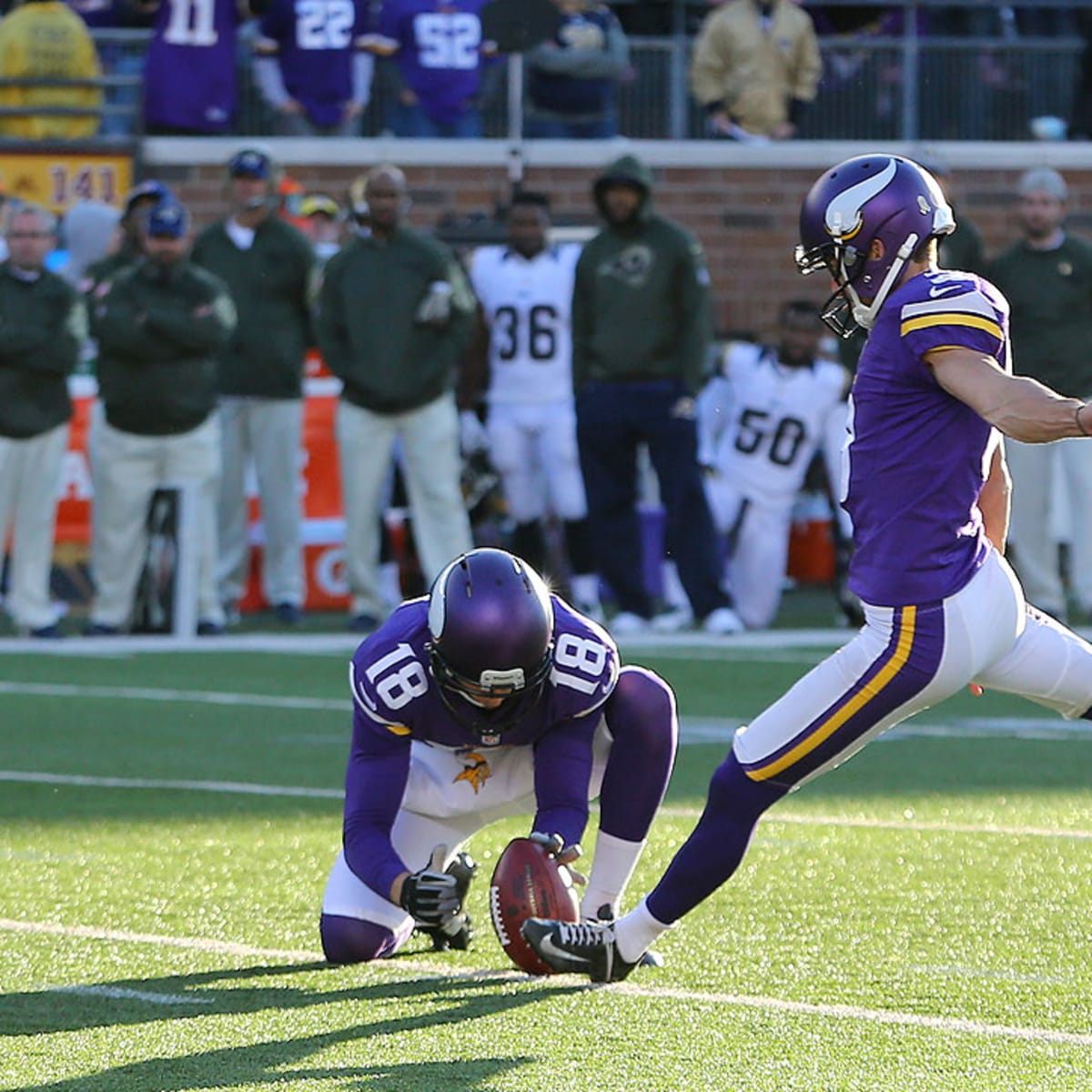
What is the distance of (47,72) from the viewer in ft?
48.0

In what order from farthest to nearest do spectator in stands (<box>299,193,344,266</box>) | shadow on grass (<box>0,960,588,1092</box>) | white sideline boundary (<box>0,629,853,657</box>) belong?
spectator in stands (<box>299,193,344,266</box>)
white sideline boundary (<box>0,629,853,657</box>)
shadow on grass (<box>0,960,588,1092</box>)

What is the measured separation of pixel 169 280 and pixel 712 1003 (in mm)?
7396

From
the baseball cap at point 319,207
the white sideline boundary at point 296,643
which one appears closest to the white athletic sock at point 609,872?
the white sideline boundary at point 296,643

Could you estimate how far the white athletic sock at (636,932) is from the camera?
15.7ft

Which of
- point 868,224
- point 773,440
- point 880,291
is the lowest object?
point 773,440

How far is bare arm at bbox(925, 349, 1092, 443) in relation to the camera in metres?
4.33

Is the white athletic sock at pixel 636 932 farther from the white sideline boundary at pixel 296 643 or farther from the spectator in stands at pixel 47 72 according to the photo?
the spectator in stands at pixel 47 72

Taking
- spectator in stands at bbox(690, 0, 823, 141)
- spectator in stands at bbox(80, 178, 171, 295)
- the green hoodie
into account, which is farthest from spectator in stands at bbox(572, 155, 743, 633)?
spectator in stands at bbox(690, 0, 823, 141)

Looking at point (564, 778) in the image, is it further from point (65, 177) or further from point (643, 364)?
point (65, 177)

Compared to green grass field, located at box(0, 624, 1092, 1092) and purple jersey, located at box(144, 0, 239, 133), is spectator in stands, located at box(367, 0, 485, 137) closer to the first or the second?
purple jersey, located at box(144, 0, 239, 133)

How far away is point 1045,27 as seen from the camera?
1705 cm

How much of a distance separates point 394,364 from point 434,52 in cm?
350

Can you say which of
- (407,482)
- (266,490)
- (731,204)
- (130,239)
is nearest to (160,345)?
(130,239)

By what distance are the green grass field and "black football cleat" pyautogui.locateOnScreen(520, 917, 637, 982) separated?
0.05m
